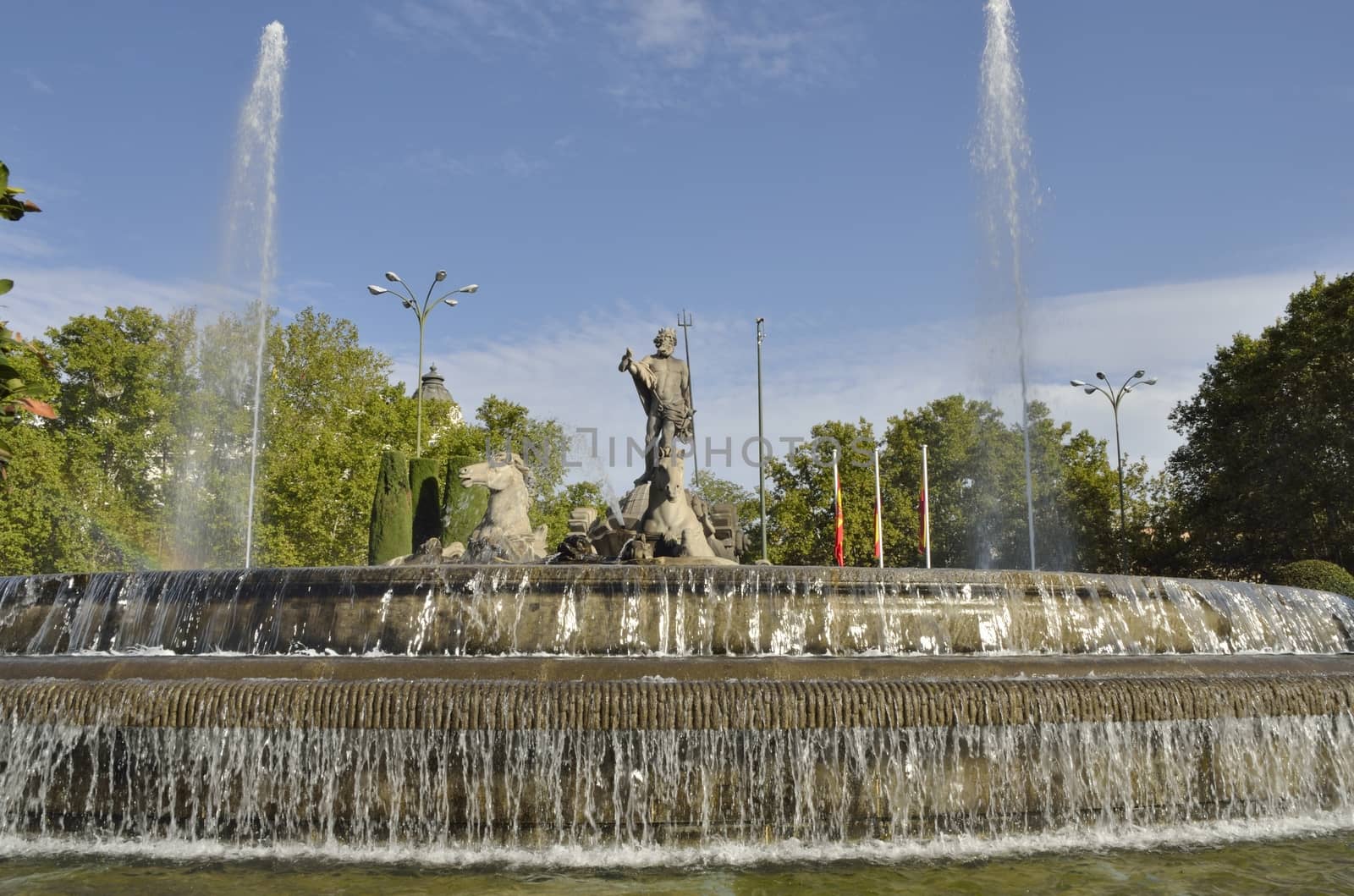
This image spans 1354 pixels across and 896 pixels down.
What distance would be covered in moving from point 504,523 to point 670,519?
3339 millimetres

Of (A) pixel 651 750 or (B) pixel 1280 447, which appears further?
(B) pixel 1280 447

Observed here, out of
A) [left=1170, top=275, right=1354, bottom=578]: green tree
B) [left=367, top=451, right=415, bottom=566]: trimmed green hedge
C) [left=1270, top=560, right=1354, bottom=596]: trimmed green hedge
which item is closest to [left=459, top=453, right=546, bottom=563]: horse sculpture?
[left=1270, top=560, right=1354, bottom=596]: trimmed green hedge

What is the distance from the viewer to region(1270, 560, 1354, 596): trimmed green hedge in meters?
19.1

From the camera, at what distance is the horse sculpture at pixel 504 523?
14.4m

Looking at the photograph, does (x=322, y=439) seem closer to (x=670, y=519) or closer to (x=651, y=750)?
(x=670, y=519)

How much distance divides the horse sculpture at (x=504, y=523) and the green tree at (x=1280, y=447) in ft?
89.3

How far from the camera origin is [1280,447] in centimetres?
3222

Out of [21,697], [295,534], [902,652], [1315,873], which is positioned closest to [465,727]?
[21,697]

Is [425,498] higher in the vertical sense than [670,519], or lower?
higher

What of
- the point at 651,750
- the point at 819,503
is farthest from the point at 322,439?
the point at 651,750

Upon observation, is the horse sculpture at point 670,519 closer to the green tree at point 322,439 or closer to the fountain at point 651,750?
the fountain at point 651,750

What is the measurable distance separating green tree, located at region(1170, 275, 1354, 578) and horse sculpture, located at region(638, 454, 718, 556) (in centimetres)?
2670

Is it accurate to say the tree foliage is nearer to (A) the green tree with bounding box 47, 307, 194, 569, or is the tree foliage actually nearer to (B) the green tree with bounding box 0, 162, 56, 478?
(A) the green tree with bounding box 47, 307, 194, 569

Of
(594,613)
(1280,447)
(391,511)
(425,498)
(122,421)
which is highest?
(122,421)
